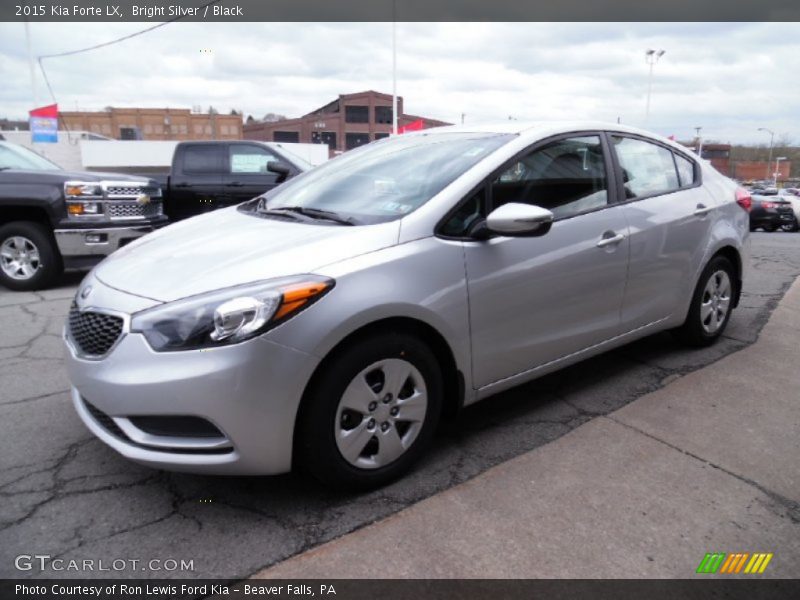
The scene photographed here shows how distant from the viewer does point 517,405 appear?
3387 millimetres

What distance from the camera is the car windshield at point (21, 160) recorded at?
654 centimetres

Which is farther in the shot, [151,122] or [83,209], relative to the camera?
[151,122]

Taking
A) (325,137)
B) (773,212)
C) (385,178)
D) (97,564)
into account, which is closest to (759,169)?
(325,137)

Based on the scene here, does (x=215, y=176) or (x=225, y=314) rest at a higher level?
(x=215, y=176)

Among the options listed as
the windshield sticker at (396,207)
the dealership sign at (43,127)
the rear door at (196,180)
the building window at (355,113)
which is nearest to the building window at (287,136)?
the building window at (355,113)

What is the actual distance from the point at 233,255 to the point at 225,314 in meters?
0.44

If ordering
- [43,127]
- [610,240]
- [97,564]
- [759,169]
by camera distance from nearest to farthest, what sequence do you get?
[97,564] → [610,240] → [43,127] → [759,169]

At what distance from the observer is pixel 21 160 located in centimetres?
675

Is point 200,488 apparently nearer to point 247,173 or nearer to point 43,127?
point 247,173

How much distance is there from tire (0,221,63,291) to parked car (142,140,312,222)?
8.22ft

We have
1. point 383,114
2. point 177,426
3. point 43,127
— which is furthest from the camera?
point 383,114

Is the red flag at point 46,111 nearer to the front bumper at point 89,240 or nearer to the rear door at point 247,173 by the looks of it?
the rear door at point 247,173

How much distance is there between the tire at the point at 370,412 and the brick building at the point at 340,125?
62443 millimetres

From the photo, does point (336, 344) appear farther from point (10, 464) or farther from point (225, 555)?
point (10, 464)
